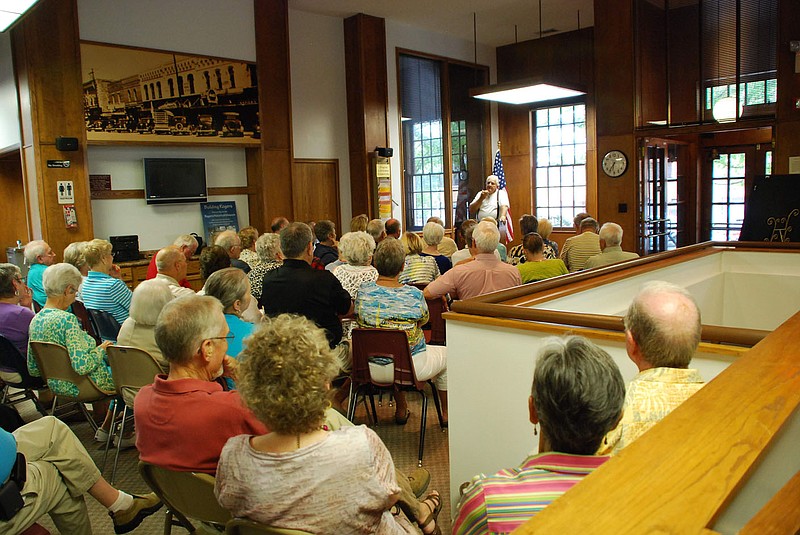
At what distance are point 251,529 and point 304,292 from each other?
229 centimetres

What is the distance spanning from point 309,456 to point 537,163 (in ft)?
35.8

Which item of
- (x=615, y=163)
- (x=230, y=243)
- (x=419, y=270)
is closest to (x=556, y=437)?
(x=419, y=270)

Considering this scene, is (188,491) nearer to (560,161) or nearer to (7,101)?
(7,101)

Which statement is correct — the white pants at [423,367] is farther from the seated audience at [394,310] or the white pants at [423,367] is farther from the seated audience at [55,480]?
the seated audience at [55,480]

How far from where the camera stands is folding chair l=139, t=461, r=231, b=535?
199 centimetres

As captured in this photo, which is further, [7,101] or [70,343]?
[7,101]

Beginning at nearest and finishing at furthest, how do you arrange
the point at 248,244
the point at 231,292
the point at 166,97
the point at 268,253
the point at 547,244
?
Result: the point at 231,292, the point at 268,253, the point at 248,244, the point at 547,244, the point at 166,97

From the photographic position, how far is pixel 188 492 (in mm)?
2043

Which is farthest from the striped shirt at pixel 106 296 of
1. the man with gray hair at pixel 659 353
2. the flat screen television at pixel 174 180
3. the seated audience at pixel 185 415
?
the flat screen television at pixel 174 180

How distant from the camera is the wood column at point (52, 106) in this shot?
6895mm

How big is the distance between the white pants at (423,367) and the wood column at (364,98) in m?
6.28

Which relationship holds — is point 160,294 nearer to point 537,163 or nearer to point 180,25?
point 180,25

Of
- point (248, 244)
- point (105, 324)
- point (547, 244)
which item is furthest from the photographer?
point (547, 244)

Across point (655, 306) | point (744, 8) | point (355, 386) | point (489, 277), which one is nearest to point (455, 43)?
point (744, 8)
